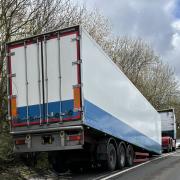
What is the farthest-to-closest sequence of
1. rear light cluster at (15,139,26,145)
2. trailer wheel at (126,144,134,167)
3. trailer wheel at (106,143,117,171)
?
1. trailer wheel at (126,144,134,167)
2. trailer wheel at (106,143,117,171)
3. rear light cluster at (15,139,26,145)

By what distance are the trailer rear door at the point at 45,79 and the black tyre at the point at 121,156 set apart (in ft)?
13.3

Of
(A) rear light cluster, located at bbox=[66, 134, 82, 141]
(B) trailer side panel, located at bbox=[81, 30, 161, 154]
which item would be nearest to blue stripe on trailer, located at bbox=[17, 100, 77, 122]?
(B) trailer side panel, located at bbox=[81, 30, 161, 154]

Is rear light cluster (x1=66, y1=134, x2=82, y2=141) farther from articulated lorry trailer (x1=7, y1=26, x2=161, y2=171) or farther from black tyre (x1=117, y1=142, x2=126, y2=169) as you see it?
black tyre (x1=117, y1=142, x2=126, y2=169)

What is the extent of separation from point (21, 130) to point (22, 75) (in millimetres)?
1648

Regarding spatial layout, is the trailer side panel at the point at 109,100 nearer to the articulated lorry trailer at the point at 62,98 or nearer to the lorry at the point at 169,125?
the articulated lorry trailer at the point at 62,98

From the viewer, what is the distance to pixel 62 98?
533 inches

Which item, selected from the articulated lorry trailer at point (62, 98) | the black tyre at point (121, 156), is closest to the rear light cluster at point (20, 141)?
the articulated lorry trailer at point (62, 98)

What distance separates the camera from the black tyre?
16.8m

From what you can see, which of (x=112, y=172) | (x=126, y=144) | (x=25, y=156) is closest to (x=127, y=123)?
(x=126, y=144)

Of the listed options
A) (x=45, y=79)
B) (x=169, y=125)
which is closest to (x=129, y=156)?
(x=45, y=79)

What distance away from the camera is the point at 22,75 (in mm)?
14344

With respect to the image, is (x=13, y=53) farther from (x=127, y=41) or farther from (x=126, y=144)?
(x=127, y=41)

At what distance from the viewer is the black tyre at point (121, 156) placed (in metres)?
16.8

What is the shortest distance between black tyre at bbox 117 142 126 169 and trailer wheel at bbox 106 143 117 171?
564 millimetres
